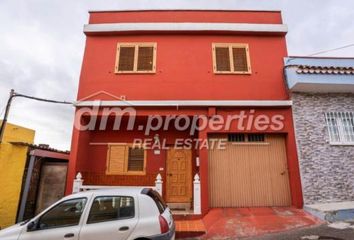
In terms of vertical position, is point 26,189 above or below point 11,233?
above

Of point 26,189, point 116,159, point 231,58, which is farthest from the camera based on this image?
point 116,159

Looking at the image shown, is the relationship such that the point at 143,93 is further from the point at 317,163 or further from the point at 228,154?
the point at 317,163

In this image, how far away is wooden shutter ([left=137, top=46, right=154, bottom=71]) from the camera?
9.49 metres

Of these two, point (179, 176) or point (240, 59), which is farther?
point (179, 176)

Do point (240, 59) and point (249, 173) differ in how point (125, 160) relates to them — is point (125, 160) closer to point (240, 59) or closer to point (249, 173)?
point (249, 173)

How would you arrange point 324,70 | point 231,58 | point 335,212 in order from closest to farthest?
1. point 335,212
2. point 324,70
3. point 231,58

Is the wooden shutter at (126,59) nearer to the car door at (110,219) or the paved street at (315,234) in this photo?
the car door at (110,219)

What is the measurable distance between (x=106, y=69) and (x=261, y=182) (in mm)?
7416

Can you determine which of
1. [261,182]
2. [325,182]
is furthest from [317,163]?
[261,182]

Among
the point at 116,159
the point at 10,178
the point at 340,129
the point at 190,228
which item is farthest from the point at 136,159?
the point at 340,129

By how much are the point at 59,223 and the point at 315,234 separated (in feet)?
19.8

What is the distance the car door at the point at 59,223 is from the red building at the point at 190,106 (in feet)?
13.0

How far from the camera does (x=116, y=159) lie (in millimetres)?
9805

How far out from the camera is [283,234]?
20.0ft
